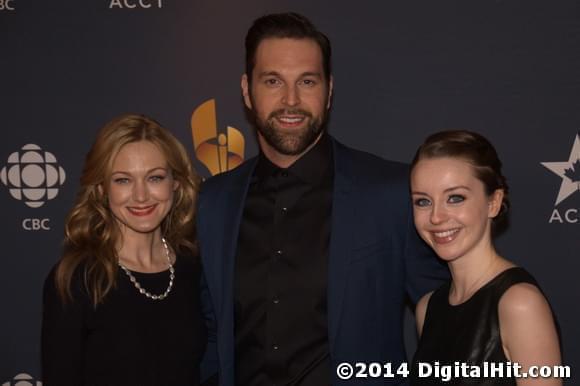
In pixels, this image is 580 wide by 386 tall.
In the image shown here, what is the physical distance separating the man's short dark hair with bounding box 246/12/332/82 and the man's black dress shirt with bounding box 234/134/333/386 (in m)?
0.41

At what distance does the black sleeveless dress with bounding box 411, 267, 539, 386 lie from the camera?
1884 millimetres

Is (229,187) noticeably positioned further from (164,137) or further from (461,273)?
(461,273)

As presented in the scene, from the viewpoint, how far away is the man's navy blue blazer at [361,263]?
2.32m

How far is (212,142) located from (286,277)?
4.21ft

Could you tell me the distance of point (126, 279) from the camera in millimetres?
2506

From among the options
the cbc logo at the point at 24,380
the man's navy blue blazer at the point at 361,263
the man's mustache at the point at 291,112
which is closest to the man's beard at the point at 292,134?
the man's mustache at the point at 291,112

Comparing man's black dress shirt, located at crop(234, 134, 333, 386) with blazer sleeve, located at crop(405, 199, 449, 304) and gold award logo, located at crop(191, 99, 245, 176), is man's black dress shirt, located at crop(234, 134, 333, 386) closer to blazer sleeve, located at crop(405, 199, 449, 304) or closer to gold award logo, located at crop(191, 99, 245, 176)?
blazer sleeve, located at crop(405, 199, 449, 304)

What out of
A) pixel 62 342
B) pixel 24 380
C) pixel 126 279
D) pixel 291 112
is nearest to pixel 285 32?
pixel 291 112

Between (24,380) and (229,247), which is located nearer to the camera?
(229,247)

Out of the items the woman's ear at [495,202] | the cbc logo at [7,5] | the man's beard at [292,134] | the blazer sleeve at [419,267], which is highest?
the cbc logo at [7,5]

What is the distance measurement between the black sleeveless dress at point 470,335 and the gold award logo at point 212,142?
1.64m

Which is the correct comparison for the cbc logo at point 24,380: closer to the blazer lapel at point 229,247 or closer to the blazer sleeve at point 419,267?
the blazer lapel at point 229,247

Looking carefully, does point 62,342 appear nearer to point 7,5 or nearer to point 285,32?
point 285,32

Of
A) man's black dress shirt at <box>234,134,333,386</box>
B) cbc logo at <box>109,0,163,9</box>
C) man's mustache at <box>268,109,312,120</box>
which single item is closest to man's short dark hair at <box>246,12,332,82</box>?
man's mustache at <box>268,109,312,120</box>
